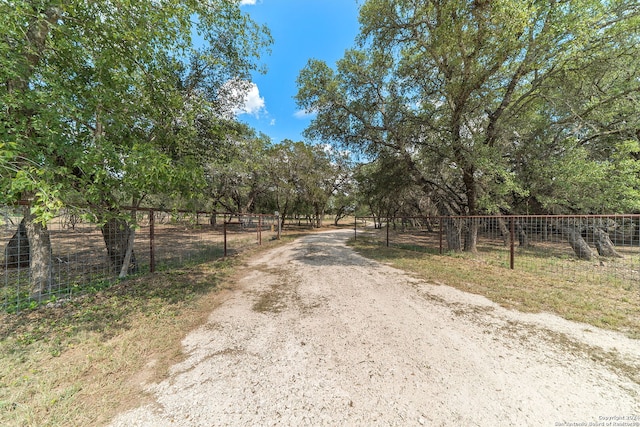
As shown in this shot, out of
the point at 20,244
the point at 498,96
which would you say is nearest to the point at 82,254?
the point at 20,244

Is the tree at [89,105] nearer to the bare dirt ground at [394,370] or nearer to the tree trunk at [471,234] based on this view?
the bare dirt ground at [394,370]

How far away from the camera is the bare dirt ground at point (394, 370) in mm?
1734

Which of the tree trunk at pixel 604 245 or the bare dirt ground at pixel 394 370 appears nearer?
the bare dirt ground at pixel 394 370

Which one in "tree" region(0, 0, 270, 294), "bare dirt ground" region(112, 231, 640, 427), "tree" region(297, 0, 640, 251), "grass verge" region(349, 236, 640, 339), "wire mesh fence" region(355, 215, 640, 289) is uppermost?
"tree" region(297, 0, 640, 251)

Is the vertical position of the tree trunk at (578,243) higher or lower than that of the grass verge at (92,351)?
higher

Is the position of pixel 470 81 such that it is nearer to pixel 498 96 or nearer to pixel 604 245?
pixel 498 96

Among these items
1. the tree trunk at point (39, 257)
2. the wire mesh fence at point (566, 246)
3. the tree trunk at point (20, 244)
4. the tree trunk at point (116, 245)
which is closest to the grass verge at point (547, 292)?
the wire mesh fence at point (566, 246)

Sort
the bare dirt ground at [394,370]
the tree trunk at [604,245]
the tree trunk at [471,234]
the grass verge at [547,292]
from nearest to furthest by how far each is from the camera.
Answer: the bare dirt ground at [394,370]
the grass verge at [547,292]
the tree trunk at [604,245]
the tree trunk at [471,234]

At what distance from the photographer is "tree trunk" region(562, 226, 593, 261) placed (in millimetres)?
8297

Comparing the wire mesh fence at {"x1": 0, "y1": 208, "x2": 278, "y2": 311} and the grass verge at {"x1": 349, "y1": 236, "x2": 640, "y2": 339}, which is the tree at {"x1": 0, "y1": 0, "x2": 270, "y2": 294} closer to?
the wire mesh fence at {"x1": 0, "y1": 208, "x2": 278, "y2": 311}

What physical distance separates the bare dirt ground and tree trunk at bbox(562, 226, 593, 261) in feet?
26.2

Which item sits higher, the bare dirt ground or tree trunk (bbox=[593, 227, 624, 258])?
tree trunk (bbox=[593, 227, 624, 258])

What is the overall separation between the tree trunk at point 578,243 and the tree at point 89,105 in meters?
12.8

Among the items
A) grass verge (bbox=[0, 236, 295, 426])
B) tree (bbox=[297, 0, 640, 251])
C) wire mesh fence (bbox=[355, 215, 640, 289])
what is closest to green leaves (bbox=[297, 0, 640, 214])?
tree (bbox=[297, 0, 640, 251])
